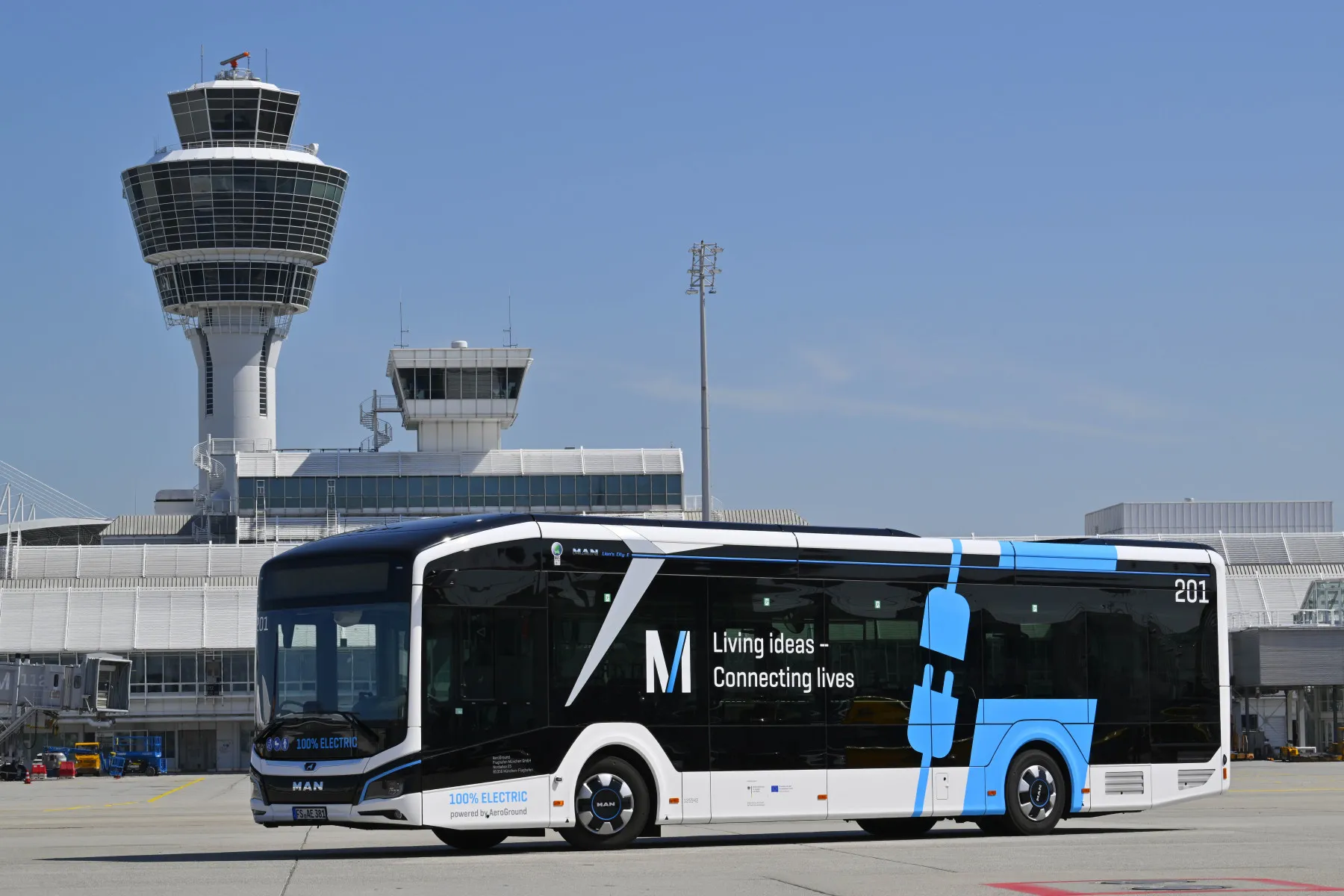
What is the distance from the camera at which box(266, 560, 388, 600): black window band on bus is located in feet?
61.4

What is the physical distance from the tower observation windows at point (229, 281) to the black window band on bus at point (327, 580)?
363ft

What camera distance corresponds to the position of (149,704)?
82.4 meters

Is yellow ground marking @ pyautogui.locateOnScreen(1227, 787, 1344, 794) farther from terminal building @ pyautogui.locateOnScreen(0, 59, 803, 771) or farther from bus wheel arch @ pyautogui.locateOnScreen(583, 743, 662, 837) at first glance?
terminal building @ pyautogui.locateOnScreen(0, 59, 803, 771)

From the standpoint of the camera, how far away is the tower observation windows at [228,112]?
12650 centimetres

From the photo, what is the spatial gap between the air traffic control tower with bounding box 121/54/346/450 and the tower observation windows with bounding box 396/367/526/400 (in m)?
19.2

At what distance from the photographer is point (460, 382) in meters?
115

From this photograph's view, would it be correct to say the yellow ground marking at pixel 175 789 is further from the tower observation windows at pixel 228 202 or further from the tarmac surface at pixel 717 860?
the tower observation windows at pixel 228 202

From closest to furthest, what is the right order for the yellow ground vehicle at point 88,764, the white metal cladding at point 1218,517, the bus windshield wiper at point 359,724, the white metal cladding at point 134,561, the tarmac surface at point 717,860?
the tarmac surface at point 717,860 → the bus windshield wiper at point 359,724 → the yellow ground vehicle at point 88,764 → the white metal cladding at point 134,561 → the white metal cladding at point 1218,517

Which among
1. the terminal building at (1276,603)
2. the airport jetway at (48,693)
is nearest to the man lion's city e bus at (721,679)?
the terminal building at (1276,603)

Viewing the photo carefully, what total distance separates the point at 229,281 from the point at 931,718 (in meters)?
112

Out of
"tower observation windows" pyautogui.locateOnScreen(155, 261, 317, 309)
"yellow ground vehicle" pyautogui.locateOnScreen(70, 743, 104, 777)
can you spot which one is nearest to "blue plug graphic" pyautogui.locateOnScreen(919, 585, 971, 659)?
"yellow ground vehicle" pyautogui.locateOnScreen(70, 743, 104, 777)

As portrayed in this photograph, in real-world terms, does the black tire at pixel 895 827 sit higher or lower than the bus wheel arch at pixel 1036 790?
lower

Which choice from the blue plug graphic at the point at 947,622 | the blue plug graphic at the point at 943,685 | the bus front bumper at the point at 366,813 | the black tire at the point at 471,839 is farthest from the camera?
the blue plug graphic at the point at 947,622

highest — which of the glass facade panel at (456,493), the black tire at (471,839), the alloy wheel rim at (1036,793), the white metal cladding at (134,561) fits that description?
the glass facade panel at (456,493)
